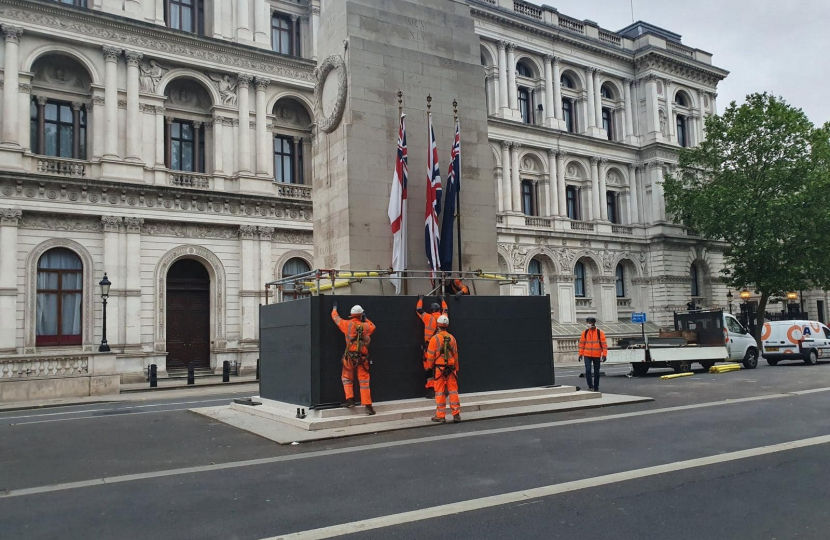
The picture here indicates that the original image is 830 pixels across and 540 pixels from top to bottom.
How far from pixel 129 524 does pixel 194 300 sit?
26.4 metres

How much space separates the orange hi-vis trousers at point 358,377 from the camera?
12039 mm

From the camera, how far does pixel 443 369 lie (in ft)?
39.8

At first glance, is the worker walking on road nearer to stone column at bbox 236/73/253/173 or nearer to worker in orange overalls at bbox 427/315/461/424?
worker in orange overalls at bbox 427/315/461/424

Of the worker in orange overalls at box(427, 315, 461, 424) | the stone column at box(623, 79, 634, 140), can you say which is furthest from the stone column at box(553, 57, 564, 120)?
the worker in orange overalls at box(427, 315, 461, 424)

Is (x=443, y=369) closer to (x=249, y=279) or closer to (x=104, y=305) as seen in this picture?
(x=104, y=305)

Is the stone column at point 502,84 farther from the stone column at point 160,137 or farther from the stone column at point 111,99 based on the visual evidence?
the stone column at point 111,99

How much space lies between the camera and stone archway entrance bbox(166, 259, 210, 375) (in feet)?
102

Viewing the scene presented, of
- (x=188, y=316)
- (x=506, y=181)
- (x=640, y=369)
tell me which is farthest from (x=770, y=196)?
(x=188, y=316)

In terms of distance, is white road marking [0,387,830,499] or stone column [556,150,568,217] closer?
white road marking [0,387,830,499]

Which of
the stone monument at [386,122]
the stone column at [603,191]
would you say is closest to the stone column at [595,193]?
the stone column at [603,191]

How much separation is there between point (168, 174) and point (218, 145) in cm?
293

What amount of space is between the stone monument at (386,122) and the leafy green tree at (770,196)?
104ft

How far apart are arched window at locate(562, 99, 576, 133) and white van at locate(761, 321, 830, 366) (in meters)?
22.4

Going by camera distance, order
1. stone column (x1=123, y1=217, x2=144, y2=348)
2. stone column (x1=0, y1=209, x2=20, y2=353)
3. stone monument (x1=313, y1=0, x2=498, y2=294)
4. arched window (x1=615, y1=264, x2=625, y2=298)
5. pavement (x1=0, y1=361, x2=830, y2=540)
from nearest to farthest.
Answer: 1. pavement (x1=0, y1=361, x2=830, y2=540)
2. stone monument (x1=313, y1=0, x2=498, y2=294)
3. stone column (x1=0, y1=209, x2=20, y2=353)
4. stone column (x1=123, y1=217, x2=144, y2=348)
5. arched window (x1=615, y1=264, x2=625, y2=298)
